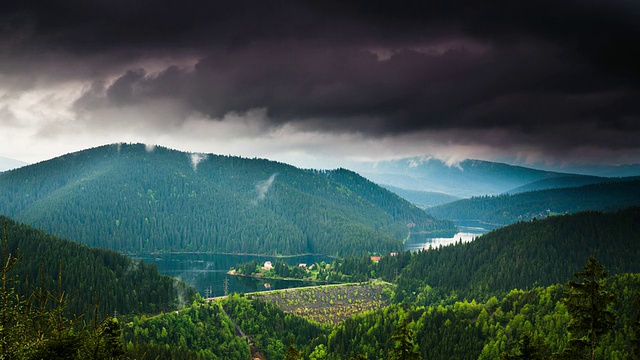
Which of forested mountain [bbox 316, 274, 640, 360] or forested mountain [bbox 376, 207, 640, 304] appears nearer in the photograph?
forested mountain [bbox 316, 274, 640, 360]

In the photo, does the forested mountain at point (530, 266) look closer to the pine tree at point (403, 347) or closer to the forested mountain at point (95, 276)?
the forested mountain at point (95, 276)

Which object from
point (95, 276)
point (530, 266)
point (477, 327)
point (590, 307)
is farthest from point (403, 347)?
point (530, 266)

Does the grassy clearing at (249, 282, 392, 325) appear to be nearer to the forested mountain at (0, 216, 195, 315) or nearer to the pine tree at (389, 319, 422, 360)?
the forested mountain at (0, 216, 195, 315)

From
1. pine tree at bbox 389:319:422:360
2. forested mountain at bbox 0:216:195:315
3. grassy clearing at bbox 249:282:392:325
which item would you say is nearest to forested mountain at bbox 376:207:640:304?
grassy clearing at bbox 249:282:392:325

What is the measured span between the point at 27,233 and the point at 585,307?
166199 mm

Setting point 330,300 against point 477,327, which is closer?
point 477,327

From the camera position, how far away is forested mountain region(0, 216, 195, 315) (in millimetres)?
135625

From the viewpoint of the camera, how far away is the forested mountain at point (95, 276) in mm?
135625

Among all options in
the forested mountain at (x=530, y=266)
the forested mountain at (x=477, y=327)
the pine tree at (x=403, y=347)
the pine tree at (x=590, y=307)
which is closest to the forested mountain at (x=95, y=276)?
the forested mountain at (x=477, y=327)

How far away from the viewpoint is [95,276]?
14400cm

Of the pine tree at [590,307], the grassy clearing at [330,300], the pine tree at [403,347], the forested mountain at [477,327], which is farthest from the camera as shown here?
the grassy clearing at [330,300]

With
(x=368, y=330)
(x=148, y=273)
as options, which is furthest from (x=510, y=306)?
(x=148, y=273)

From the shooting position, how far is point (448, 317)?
115562mm

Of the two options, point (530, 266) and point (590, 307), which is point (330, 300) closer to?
point (530, 266)
